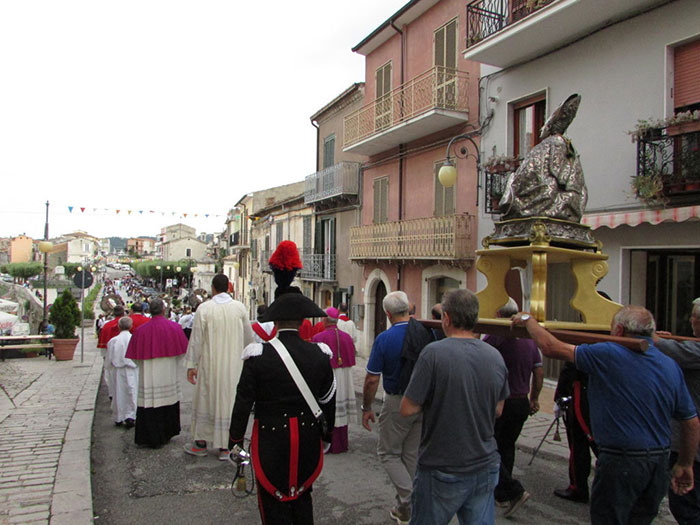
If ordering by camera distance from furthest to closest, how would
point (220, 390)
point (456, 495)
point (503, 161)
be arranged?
1. point (503, 161)
2. point (220, 390)
3. point (456, 495)

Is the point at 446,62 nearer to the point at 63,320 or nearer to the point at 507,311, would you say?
the point at 507,311

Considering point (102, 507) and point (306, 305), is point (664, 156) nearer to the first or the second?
point (306, 305)

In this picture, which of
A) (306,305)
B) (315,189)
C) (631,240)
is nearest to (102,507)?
(306,305)

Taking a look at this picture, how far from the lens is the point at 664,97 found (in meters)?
8.44

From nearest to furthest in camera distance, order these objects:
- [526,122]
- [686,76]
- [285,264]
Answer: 1. [285,264]
2. [686,76]
3. [526,122]

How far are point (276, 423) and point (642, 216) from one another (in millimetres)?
6805

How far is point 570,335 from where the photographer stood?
3109 millimetres

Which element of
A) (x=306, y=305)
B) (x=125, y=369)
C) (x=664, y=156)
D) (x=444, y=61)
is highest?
(x=444, y=61)

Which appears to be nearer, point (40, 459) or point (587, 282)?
point (587, 282)

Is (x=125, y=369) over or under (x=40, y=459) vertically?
over

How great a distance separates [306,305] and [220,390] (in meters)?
2.98

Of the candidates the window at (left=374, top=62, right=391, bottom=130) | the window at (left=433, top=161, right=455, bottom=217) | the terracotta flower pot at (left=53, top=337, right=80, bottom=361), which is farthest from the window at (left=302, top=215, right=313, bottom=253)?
the terracotta flower pot at (left=53, top=337, right=80, bottom=361)

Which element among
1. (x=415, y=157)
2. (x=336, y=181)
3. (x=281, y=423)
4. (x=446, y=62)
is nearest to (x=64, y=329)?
(x=336, y=181)

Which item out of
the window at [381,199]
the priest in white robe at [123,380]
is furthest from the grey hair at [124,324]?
the window at [381,199]
